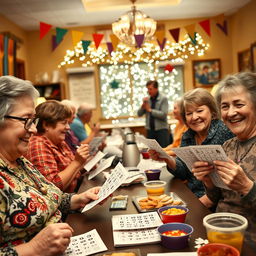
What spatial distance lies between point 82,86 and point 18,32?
1.74 metres

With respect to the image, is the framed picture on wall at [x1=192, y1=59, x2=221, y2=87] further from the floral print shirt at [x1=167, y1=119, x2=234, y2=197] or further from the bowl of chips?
the bowl of chips

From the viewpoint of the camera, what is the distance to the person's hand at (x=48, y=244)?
107 cm

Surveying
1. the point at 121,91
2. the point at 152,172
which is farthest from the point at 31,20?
the point at 152,172

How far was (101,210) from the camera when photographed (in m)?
1.55

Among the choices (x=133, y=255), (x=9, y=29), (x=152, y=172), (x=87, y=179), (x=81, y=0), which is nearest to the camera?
(x=133, y=255)

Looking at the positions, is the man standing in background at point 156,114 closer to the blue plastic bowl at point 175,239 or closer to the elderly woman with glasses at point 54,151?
the elderly woman with glasses at point 54,151

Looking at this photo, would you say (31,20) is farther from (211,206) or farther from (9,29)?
(211,206)

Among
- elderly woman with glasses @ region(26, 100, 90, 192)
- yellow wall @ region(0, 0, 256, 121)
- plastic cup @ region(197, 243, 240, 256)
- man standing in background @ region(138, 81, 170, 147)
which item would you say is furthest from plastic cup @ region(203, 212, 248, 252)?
yellow wall @ region(0, 0, 256, 121)

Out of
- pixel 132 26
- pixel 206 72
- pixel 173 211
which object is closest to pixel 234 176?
pixel 173 211

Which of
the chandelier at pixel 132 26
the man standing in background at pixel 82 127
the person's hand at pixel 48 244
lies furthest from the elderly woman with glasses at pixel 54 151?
the chandelier at pixel 132 26

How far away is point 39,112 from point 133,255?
1455 mm

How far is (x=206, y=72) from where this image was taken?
7207 mm

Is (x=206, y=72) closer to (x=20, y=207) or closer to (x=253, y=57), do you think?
(x=253, y=57)

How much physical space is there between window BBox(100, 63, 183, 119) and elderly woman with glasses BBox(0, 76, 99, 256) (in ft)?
19.7
